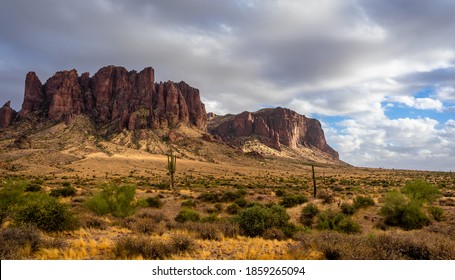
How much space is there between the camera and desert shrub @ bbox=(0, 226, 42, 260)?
825 cm

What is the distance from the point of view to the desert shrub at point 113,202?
64.8 ft

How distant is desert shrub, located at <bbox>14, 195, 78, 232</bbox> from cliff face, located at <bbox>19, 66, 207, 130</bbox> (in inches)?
5061

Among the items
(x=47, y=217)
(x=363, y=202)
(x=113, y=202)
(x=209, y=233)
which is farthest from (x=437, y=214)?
(x=47, y=217)

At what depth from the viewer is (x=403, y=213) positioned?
2152 cm

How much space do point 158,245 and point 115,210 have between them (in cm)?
1239

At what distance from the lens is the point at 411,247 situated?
9516 mm

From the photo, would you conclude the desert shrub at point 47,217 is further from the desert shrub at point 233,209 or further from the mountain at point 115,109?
the mountain at point 115,109

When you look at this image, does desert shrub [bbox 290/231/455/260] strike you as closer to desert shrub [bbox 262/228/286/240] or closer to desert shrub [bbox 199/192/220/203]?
desert shrub [bbox 262/228/286/240]

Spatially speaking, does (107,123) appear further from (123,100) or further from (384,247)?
(384,247)

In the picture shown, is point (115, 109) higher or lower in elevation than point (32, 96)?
→ lower

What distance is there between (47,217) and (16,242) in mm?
3953

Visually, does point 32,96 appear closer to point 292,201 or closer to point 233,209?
point 233,209

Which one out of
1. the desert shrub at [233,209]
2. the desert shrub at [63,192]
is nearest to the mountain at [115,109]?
the desert shrub at [63,192]

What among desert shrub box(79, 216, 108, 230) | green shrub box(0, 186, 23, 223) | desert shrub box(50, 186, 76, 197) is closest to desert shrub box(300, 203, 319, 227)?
desert shrub box(79, 216, 108, 230)
